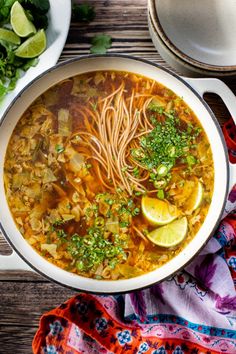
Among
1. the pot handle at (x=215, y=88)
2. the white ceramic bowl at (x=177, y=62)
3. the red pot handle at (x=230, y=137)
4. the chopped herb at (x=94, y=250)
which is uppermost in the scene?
the white ceramic bowl at (x=177, y=62)

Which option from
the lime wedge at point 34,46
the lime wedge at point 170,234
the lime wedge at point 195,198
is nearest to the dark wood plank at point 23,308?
the lime wedge at point 170,234

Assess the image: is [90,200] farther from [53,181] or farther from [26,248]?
[26,248]

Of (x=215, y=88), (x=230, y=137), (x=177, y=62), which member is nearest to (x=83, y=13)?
(x=177, y=62)

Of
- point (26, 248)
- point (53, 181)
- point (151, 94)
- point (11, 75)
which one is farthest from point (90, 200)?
point (11, 75)

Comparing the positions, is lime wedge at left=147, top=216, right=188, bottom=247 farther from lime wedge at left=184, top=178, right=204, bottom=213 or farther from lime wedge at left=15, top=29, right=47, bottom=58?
lime wedge at left=15, top=29, right=47, bottom=58

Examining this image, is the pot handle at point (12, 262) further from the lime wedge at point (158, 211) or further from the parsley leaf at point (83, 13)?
the parsley leaf at point (83, 13)

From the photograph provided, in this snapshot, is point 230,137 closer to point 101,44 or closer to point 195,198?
point 195,198
